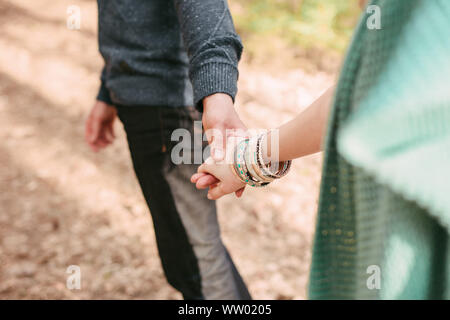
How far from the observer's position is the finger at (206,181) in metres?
1.14

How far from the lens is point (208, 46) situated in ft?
3.50

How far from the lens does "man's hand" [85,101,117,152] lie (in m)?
1.68

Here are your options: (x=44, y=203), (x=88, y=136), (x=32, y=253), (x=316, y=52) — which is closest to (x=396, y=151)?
(x=88, y=136)

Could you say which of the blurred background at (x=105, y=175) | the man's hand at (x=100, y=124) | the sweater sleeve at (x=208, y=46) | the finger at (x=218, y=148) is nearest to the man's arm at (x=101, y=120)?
the man's hand at (x=100, y=124)

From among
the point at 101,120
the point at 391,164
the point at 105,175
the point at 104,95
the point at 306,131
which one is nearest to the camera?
the point at 391,164

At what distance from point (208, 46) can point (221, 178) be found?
0.40 meters

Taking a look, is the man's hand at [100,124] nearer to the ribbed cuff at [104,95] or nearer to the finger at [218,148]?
the ribbed cuff at [104,95]

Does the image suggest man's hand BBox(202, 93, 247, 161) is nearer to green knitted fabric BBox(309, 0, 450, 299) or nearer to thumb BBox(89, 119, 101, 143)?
green knitted fabric BBox(309, 0, 450, 299)

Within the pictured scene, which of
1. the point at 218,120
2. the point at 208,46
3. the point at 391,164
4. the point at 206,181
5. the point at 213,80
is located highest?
the point at 208,46

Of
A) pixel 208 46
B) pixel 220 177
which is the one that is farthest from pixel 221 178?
pixel 208 46

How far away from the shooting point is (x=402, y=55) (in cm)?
44

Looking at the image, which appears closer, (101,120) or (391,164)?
(391,164)

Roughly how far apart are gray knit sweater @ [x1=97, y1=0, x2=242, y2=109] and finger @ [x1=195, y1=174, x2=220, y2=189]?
228mm

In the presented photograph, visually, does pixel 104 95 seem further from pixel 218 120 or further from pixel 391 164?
pixel 391 164
